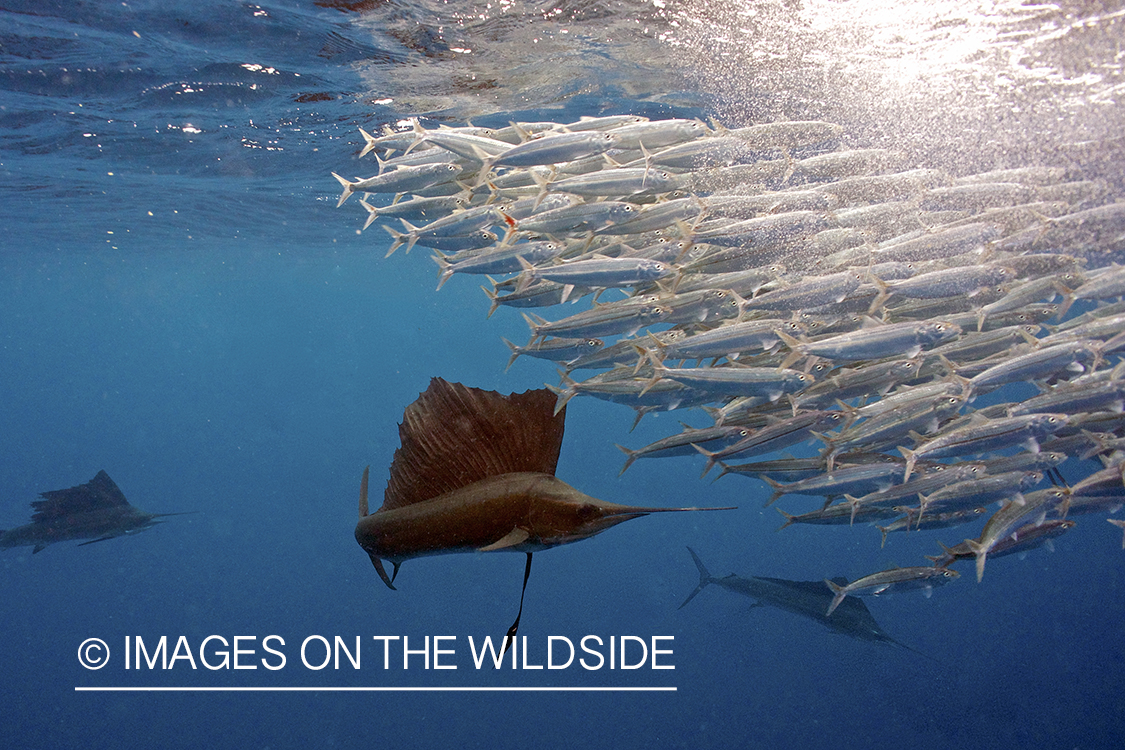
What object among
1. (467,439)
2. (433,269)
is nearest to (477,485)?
(467,439)

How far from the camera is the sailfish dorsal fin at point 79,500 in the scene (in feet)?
Answer: 31.1

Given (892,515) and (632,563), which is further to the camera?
(632,563)

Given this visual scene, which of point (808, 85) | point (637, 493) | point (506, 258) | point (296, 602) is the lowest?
point (506, 258)

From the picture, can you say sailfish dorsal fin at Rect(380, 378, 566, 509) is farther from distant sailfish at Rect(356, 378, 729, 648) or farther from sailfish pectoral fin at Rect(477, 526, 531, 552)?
sailfish pectoral fin at Rect(477, 526, 531, 552)

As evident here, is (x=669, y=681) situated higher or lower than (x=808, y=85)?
lower

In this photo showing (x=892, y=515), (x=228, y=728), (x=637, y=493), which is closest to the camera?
(x=892, y=515)

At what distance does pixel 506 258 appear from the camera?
4.02 metres

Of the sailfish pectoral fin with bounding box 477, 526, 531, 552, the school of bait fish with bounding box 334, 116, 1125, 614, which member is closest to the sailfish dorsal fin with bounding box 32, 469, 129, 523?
the school of bait fish with bounding box 334, 116, 1125, 614

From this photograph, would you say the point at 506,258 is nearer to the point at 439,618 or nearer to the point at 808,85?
the point at 808,85

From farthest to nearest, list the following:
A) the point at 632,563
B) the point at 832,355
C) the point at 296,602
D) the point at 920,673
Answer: the point at 632,563 → the point at 296,602 → the point at 920,673 → the point at 832,355

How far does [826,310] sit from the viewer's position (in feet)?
12.6

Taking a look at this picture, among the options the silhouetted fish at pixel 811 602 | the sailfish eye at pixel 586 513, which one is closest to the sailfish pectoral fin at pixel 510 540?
the sailfish eye at pixel 586 513

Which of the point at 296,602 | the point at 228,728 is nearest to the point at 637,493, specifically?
the point at 296,602

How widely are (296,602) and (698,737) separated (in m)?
14.7
